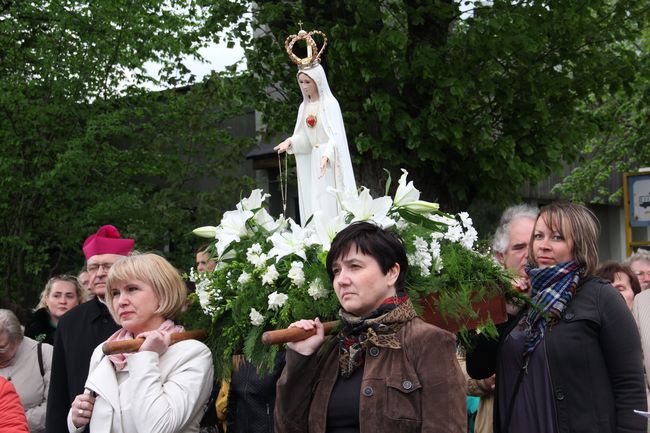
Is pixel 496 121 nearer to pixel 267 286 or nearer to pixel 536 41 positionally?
pixel 536 41

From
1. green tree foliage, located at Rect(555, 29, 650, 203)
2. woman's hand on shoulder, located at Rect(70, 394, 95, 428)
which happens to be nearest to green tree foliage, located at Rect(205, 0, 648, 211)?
green tree foliage, located at Rect(555, 29, 650, 203)

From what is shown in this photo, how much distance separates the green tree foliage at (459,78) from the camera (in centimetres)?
1073

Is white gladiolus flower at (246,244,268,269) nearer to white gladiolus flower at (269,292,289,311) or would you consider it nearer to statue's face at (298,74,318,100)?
white gladiolus flower at (269,292,289,311)

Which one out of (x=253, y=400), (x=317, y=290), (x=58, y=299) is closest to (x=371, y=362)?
(x=317, y=290)

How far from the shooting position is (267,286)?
368 centimetres

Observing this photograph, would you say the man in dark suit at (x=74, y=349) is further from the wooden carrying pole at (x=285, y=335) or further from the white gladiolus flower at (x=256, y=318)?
the wooden carrying pole at (x=285, y=335)

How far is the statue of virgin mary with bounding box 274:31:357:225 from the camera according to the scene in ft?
16.7

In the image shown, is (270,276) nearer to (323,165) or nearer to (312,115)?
(323,165)

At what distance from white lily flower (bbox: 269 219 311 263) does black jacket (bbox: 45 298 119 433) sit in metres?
1.50

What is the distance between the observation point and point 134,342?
3660mm

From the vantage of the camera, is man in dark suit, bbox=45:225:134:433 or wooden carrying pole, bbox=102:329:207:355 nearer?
wooden carrying pole, bbox=102:329:207:355

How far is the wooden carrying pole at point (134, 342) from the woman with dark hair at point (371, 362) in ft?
1.89

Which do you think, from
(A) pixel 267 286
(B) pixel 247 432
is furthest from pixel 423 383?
(B) pixel 247 432

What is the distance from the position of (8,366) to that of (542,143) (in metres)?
7.22
